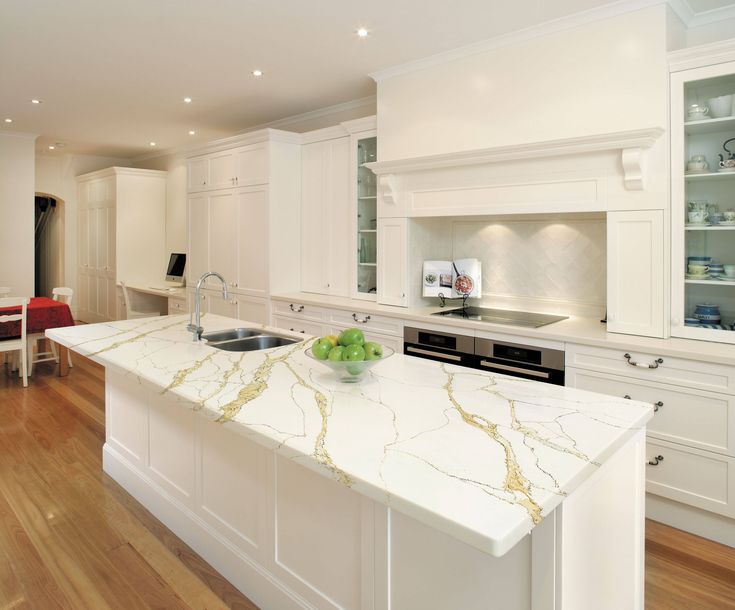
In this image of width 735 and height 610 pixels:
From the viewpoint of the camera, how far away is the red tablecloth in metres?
4.79

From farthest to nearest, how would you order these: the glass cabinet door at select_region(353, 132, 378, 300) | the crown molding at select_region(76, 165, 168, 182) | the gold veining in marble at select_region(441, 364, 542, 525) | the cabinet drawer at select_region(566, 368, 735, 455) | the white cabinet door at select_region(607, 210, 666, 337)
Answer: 1. the crown molding at select_region(76, 165, 168, 182)
2. the glass cabinet door at select_region(353, 132, 378, 300)
3. the white cabinet door at select_region(607, 210, 666, 337)
4. the cabinet drawer at select_region(566, 368, 735, 455)
5. the gold veining in marble at select_region(441, 364, 542, 525)

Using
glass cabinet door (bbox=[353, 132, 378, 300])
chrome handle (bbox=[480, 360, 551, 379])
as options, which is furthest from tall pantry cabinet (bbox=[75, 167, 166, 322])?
chrome handle (bbox=[480, 360, 551, 379])

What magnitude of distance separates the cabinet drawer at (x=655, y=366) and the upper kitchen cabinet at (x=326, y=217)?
2.18 m

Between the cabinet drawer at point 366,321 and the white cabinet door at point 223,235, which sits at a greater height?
the white cabinet door at point 223,235

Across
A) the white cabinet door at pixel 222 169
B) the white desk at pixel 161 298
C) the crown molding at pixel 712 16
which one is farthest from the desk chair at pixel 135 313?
the crown molding at pixel 712 16

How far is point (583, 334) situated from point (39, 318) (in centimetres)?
476

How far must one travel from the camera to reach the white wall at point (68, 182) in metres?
8.02

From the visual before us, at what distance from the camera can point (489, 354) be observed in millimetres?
3154

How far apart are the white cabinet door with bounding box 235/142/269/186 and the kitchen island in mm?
2697

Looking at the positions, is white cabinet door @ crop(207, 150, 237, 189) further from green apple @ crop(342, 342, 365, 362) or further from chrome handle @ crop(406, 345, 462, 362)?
green apple @ crop(342, 342, 365, 362)

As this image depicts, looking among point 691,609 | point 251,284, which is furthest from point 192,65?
point 691,609

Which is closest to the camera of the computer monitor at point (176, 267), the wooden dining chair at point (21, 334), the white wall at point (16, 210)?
the wooden dining chair at point (21, 334)

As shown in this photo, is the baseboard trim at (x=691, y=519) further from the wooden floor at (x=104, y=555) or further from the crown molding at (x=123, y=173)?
the crown molding at (x=123, y=173)

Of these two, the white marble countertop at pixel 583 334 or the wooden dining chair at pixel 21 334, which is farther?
the wooden dining chair at pixel 21 334
